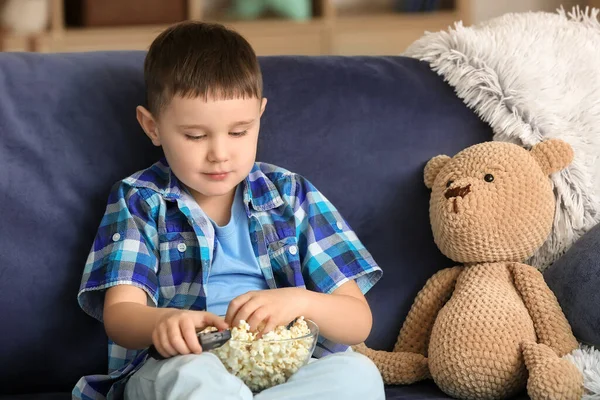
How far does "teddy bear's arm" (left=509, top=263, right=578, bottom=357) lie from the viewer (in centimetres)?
126

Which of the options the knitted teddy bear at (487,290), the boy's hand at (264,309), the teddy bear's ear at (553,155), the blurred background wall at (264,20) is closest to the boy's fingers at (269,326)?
the boy's hand at (264,309)

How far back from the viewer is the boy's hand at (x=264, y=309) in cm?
108

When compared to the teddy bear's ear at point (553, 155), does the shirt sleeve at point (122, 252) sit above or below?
below

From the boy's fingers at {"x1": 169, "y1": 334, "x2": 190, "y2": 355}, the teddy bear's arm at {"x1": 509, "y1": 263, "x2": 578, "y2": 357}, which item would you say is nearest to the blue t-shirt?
the boy's fingers at {"x1": 169, "y1": 334, "x2": 190, "y2": 355}

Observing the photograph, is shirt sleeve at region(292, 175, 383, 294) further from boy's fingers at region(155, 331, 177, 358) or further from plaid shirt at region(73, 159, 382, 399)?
boy's fingers at region(155, 331, 177, 358)

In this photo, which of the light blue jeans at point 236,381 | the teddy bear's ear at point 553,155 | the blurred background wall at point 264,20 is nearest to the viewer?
the light blue jeans at point 236,381

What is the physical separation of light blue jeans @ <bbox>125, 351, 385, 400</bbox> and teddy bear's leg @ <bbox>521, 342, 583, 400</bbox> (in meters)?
0.22

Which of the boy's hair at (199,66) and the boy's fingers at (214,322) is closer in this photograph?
the boy's fingers at (214,322)

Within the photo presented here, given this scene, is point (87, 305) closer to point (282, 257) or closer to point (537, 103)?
point (282, 257)

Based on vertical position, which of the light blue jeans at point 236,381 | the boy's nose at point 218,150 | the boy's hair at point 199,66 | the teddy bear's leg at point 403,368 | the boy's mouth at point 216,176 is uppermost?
the boy's hair at point 199,66

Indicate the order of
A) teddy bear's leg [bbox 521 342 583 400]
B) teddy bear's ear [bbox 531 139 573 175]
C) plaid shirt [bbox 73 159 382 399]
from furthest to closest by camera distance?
teddy bear's ear [bbox 531 139 573 175] < plaid shirt [bbox 73 159 382 399] < teddy bear's leg [bbox 521 342 583 400]

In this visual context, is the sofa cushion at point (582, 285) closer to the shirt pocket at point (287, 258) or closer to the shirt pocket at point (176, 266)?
the shirt pocket at point (287, 258)

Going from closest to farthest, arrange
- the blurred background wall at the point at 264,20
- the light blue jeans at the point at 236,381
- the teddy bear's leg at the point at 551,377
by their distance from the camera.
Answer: the light blue jeans at the point at 236,381
the teddy bear's leg at the point at 551,377
the blurred background wall at the point at 264,20

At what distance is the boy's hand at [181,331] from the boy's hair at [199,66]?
1.11 feet
